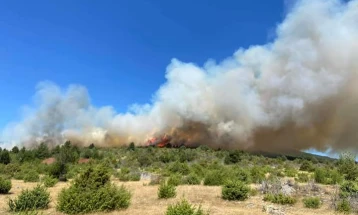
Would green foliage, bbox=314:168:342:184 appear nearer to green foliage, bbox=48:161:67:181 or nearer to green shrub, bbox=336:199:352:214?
green shrub, bbox=336:199:352:214

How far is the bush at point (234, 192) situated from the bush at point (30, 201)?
11.9 m

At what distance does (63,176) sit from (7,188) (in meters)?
15.9

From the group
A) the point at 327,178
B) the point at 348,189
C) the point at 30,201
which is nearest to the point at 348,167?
the point at 327,178

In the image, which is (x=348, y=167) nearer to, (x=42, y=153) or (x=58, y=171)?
(x=58, y=171)

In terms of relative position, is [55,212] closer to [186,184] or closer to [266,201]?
[266,201]

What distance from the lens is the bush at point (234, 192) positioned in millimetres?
25703

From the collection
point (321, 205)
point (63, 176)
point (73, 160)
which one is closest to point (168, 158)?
point (73, 160)

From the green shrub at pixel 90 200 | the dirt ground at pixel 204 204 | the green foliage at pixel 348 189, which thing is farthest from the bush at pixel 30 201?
the green foliage at pixel 348 189

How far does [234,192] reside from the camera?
25750 millimetres

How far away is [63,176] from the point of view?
145 ft

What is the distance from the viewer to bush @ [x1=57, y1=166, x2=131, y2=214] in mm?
19922

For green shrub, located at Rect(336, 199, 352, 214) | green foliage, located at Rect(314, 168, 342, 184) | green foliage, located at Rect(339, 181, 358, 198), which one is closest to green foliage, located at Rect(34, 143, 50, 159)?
green foliage, located at Rect(314, 168, 342, 184)

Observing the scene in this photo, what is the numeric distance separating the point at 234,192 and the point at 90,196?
10.3m

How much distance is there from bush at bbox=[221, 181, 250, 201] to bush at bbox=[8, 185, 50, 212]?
11890mm
